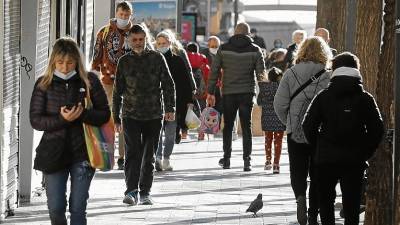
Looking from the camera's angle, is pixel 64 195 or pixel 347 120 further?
pixel 347 120

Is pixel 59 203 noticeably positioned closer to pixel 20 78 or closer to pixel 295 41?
pixel 20 78

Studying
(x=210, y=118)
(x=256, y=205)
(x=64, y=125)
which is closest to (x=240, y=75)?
(x=210, y=118)

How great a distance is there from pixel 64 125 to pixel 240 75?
28.3 ft

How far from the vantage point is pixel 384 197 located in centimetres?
1164

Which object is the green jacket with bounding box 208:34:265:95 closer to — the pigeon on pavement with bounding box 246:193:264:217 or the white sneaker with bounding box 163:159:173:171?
the white sneaker with bounding box 163:159:173:171

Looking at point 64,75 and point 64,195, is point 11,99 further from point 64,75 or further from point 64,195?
point 64,195

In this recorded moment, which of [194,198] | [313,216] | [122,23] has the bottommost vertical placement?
[194,198]

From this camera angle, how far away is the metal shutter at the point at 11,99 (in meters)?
13.2

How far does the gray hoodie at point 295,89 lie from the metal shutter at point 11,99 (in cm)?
260

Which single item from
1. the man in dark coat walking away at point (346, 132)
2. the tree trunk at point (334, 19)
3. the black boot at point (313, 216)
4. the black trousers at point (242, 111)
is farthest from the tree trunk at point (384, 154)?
the tree trunk at point (334, 19)

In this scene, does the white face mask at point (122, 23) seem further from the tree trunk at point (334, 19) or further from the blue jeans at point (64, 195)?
the blue jeans at point (64, 195)

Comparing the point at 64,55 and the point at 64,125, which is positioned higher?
the point at 64,55

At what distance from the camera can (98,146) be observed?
32.8 ft

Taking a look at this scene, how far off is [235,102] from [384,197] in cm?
708
